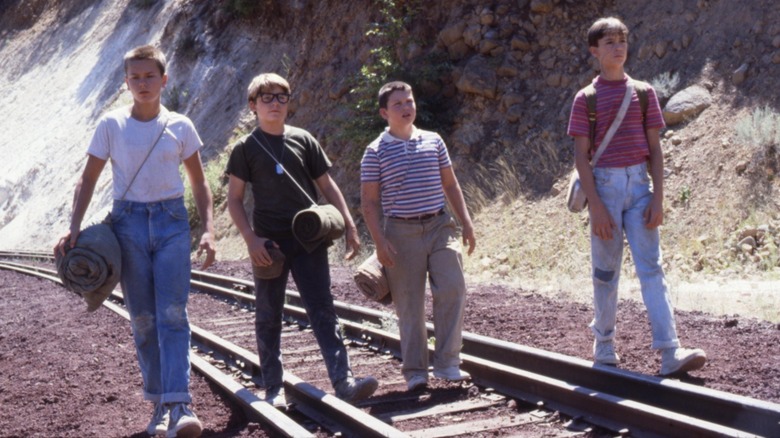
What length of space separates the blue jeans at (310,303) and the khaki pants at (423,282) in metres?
0.45

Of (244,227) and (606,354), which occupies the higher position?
(244,227)

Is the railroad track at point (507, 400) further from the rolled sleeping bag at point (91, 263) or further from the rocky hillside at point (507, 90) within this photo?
the rocky hillside at point (507, 90)

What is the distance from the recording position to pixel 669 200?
43.1 feet

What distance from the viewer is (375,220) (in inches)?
255

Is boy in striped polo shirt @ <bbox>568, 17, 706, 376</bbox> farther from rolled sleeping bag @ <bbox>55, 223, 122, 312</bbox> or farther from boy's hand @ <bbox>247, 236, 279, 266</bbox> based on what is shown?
rolled sleeping bag @ <bbox>55, 223, 122, 312</bbox>

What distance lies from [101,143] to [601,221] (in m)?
2.92

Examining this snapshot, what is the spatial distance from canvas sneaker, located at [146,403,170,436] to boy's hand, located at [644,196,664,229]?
2997mm

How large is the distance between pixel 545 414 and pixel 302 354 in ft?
10.1

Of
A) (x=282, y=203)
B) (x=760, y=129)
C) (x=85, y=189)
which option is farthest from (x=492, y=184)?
(x=85, y=189)

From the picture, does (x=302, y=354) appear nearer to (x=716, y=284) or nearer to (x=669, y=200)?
(x=716, y=284)

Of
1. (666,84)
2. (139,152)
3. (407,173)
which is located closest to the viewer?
(139,152)

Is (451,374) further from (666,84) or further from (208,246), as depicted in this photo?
(666,84)

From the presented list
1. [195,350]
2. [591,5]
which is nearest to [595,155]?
[195,350]

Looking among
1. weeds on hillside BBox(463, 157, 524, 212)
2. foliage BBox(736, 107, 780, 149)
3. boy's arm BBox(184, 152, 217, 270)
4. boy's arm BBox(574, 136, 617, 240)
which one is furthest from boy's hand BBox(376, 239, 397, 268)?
weeds on hillside BBox(463, 157, 524, 212)
